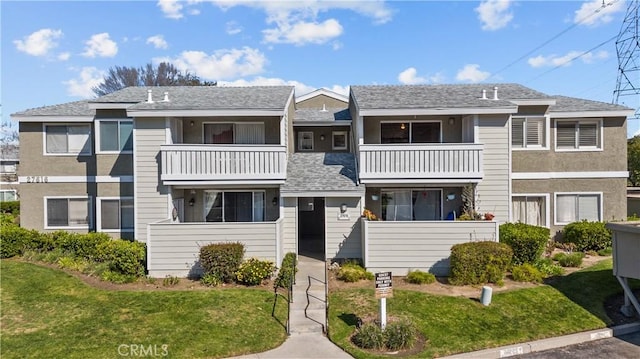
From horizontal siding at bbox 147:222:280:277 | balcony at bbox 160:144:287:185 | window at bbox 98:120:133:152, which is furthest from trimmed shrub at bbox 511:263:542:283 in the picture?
window at bbox 98:120:133:152

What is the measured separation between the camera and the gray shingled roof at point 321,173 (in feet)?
49.8

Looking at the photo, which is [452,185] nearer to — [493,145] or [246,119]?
[493,145]

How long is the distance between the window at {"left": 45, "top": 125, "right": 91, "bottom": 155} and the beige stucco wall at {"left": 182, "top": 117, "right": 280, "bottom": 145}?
4335 mm

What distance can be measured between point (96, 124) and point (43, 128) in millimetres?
2572

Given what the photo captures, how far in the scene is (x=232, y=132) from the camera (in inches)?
687

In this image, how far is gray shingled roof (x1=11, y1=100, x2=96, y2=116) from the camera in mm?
16938

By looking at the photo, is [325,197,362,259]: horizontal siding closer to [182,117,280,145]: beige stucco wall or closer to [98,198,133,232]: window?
[182,117,280,145]: beige stucco wall

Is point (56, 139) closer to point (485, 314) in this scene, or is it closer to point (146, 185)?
point (146, 185)

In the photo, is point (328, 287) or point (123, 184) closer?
point (328, 287)

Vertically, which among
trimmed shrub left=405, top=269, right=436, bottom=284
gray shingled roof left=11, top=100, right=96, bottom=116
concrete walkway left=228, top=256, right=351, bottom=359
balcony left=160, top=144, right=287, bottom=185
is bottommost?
concrete walkway left=228, top=256, right=351, bottom=359

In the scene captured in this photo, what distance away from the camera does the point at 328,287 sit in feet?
40.8

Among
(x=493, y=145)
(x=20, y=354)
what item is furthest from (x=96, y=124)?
(x=493, y=145)

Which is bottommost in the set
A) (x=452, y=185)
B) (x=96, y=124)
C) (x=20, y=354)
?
(x=20, y=354)

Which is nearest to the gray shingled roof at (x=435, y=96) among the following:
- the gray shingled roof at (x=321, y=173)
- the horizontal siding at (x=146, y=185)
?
the gray shingled roof at (x=321, y=173)
